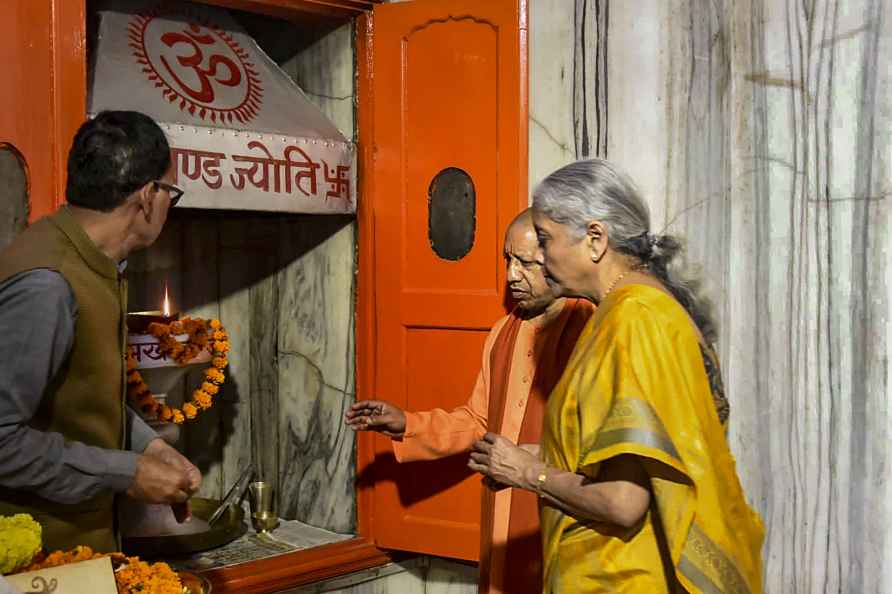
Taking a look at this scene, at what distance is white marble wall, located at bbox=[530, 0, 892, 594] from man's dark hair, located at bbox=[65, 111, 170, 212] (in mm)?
1816

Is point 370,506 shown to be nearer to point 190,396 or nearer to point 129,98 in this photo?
point 190,396

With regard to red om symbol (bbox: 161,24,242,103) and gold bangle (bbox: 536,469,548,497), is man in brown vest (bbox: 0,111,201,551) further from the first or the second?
red om symbol (bbox: 161,24,242,103)

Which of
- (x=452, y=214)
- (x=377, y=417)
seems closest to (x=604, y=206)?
(x=377, y=417)

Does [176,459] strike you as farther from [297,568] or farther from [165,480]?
[297,568]

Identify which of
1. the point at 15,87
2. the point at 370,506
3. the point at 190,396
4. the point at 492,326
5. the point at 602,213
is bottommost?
the point at 370,506

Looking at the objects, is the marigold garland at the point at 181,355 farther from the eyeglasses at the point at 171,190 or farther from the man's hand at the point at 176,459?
the eyeglasses at the point at 171,190

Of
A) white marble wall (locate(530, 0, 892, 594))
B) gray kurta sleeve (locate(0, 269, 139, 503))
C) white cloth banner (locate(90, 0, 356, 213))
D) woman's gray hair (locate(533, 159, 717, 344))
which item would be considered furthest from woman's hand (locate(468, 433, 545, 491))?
white cloth banner (locate(90, 0, 356, 213))

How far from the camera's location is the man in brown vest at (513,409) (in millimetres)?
3428

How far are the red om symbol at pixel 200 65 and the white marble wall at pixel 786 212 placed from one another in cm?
160

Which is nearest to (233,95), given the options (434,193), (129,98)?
(129,98)

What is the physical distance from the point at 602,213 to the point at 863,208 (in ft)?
4.20

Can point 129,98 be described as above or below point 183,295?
above

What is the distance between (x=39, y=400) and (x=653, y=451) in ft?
4.65

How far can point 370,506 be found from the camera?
4.66 meters
